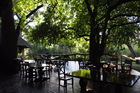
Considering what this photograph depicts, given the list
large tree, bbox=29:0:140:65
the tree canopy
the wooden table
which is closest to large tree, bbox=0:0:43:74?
the tree canopy

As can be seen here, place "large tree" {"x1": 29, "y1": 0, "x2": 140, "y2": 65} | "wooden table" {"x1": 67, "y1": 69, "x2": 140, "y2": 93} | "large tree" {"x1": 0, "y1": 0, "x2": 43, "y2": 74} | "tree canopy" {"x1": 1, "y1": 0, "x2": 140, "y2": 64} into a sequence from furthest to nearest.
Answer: "large tree" {"x1": 0, "y1": 0, "x2": 43, "y2": 74}, "tree canopy" {"x1": 1, "y1": 0, "x2": 140, "y2": 64}, "large tree" {"x1": 29, "y1": 0, "x2": 140, "y2": 65}, "wooden table" {"x1": 67, "y1": 69, "x2": 140, "y2": 93}

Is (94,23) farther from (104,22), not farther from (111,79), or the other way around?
(111,79)

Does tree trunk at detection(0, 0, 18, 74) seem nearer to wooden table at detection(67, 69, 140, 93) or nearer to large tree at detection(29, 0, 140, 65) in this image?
large tree at detection(29, 0, 140, 65)

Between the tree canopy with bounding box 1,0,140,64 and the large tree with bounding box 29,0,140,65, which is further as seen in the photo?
the tree canopy with bounding box 1,0,140,64

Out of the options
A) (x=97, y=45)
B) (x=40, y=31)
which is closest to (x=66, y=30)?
(x=40, y=31)

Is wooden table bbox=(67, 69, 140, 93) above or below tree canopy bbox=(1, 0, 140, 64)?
below

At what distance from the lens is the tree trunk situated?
6.66 meters

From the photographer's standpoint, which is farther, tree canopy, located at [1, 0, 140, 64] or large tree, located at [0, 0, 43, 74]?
large tree, located at [0, 0, 43, 74]

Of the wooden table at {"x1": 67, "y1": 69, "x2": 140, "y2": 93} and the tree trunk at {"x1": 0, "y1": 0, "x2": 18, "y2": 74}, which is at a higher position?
the tree trunk at {"x1": 0, "y1": 0, "x2": 18, "y2": 74}

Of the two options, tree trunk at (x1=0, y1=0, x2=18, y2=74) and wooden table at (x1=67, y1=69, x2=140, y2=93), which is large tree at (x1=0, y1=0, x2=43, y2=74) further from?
wooden table at (x1=67, y1=69, x2=140, y2=93)

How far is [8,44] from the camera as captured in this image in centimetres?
693

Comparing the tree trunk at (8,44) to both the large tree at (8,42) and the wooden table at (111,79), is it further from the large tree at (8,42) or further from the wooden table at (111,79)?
the wooden table at (111,79)

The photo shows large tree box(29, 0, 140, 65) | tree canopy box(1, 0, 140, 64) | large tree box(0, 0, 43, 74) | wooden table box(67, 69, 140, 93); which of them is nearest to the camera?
wooden table box(67, 69, 140, 93)

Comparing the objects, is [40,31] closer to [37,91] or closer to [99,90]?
[37,91]
